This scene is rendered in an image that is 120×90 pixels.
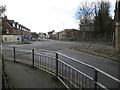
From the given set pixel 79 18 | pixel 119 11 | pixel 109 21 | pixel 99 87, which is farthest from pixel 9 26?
pixel 99 87

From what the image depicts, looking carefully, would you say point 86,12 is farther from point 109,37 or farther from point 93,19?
point 109,37

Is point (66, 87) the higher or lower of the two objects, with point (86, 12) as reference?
lower

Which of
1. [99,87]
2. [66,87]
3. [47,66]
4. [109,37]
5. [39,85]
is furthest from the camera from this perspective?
[109,37]

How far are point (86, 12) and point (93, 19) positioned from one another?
11.2 ft

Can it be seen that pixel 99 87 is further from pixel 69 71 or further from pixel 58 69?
pixel 58 69

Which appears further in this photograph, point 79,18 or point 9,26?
point 9,26

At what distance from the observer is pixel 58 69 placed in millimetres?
5492

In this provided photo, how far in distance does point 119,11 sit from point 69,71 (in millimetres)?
12709

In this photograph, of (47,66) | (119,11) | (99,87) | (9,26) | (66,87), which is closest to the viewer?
(99,87)

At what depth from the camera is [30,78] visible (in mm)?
5645

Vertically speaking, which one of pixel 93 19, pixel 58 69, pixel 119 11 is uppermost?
pixel 93 19

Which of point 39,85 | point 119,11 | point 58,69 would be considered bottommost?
point 39,85

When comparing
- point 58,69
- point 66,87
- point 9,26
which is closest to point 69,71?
point 66,87

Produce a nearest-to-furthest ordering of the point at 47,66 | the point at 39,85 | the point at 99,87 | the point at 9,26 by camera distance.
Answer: the point at 99,87
the point at 39,85
the point at 47,66
the point at 9,26
